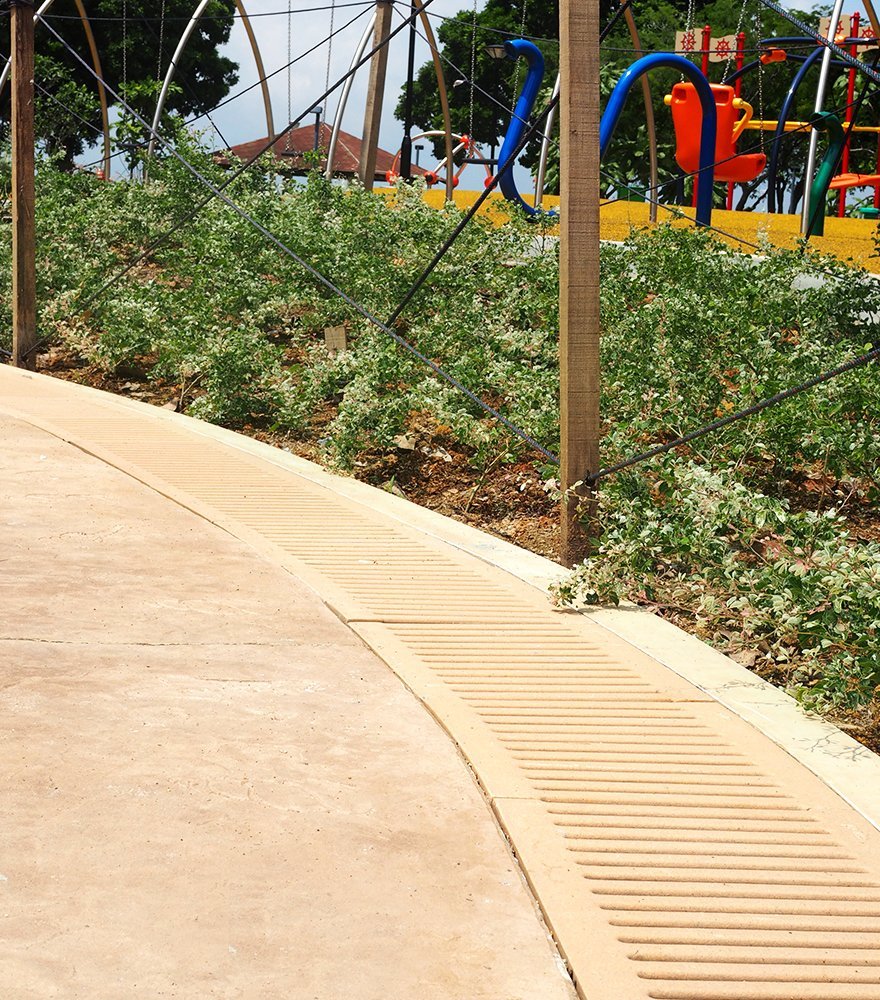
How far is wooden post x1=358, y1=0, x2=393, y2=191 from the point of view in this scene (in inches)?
520

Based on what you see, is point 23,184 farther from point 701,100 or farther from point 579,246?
point 701,100

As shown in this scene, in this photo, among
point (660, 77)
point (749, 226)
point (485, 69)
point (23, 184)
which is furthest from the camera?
point (485, 69)

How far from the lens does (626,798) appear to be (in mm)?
3396

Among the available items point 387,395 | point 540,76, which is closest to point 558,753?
point 387,395

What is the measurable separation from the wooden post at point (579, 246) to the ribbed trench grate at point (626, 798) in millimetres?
679

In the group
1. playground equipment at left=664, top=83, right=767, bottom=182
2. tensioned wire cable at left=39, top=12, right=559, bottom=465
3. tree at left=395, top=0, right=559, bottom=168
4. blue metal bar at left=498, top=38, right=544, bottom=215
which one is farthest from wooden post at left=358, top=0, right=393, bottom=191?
tree at left=395, top=0, right=559, bottom=168

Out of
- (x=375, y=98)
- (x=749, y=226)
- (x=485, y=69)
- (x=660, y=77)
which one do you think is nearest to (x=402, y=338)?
(x=375, y=98)

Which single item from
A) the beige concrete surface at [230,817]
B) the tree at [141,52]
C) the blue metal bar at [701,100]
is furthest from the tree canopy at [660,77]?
the beige concrete surface at [230,817]

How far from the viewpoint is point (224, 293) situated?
11586 mm

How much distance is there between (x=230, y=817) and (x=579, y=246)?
3256 mm

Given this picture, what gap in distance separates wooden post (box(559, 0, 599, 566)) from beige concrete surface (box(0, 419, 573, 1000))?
4.56 ft

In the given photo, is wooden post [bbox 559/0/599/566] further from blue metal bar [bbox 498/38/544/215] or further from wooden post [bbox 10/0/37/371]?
blue metal bar [bbox 498/38/544/215]

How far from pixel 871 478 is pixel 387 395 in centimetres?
300

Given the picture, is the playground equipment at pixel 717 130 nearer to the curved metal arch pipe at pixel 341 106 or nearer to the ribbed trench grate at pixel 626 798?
the curved metal arch pipe at pixel 341 106
